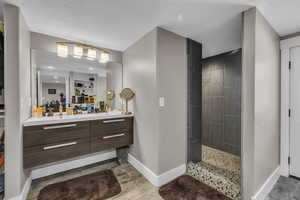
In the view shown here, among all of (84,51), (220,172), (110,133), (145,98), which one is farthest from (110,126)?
(220,172)

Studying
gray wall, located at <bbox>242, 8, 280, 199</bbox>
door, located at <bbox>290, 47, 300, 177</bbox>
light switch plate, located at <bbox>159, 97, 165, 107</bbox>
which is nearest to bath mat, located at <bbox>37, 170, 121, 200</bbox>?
light switch plate, located at <bbox>159, 97, 165, 107</bbox>

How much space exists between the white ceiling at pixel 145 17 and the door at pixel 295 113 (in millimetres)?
467

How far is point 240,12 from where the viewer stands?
146 centimetres

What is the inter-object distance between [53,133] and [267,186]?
2.89m

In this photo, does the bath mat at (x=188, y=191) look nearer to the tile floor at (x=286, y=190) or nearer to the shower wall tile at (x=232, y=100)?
the tile floor at (x=286, y=190)

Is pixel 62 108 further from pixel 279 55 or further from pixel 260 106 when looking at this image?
pixel 279 55

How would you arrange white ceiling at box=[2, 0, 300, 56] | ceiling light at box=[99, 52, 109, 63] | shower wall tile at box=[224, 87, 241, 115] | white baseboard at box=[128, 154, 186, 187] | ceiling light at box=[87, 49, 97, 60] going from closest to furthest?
white ceiling at box=[2, 0, 300, 56], white baseboard at box=[128, 154, 186, 187], ceiling light at box=[87, 49, 97, 60], ceiling light at box=[99, 52, 109, 63], shower wall tile at box=[224, 87, 241, 115]

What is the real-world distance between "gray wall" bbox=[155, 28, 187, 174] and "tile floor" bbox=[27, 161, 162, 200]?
314 millimetres

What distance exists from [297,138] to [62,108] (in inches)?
151

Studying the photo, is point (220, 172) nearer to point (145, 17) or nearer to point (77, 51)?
point (145, 17)

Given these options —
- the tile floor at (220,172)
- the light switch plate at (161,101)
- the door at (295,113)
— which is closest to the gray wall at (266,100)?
the door at (295,113)

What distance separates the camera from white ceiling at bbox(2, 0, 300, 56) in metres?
1.35

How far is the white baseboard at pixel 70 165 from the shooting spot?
1.97 meters

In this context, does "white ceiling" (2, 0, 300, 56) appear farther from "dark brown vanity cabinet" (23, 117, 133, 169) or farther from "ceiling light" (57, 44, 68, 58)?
"dark brown vanity cabinet" (23, 117, 133, 169)
